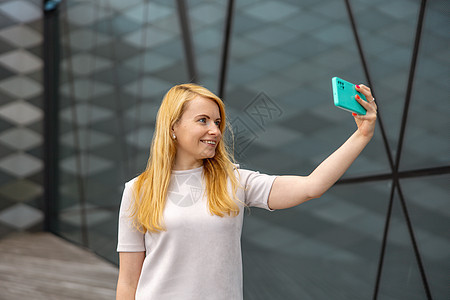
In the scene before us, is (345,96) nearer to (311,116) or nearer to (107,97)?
(311,116)

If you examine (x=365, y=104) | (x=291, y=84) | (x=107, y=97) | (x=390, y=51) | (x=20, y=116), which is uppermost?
(x=365, y=104)

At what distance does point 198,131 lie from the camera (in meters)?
1.29

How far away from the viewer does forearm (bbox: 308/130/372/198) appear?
3.86 ft

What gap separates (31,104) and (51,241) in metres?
2.24

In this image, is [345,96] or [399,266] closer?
[345,96]

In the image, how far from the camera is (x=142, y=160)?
4.21 metres

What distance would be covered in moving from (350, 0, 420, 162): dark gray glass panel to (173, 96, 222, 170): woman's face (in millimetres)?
1267

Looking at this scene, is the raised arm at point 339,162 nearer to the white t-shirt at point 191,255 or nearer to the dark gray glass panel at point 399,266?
the white t-shirt at point 191,255

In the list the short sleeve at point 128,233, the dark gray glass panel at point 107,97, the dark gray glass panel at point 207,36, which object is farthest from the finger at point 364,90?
the dark gray glass panel at point 107,97

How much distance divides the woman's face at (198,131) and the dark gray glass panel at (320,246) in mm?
1330

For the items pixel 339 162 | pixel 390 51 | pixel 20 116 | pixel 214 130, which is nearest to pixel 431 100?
pixel 390 51

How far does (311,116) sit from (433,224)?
3.09 feet

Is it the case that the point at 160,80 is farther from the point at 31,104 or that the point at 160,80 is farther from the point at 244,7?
the point at 31,104

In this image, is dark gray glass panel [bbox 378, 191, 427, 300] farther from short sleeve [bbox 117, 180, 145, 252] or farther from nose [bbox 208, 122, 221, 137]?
short sleeve [bbox 117, 180, 145, 252]
